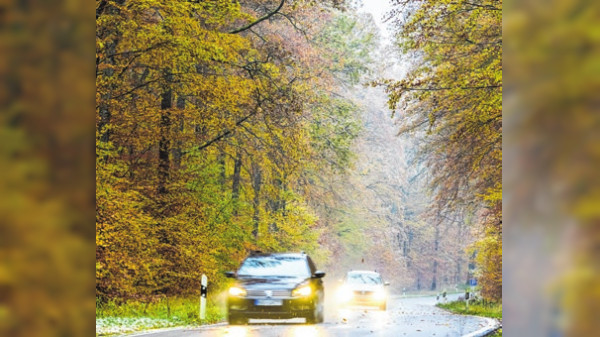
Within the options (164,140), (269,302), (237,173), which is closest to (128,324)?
(269,302)

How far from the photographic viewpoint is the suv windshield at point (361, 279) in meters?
28.3

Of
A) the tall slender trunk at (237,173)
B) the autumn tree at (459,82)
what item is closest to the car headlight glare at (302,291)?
the autumn tree at (459,82)

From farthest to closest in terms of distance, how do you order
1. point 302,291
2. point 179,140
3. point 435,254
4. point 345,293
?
1. point 435,254
2. point 345,293
3. point 179,140
4. point 302,291

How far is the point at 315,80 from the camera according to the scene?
24609mm

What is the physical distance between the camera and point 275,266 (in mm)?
17797

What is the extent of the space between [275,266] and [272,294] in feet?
3.46

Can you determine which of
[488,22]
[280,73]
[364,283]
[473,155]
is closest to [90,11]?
[488,22]

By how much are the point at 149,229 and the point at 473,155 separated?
7.87 m

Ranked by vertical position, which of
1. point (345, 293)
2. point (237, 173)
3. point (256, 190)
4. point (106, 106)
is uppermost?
point (106, 106)

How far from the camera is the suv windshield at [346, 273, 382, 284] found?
28344 mm

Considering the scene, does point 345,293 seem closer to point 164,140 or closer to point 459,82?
point 164,140

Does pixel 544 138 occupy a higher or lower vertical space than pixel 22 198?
higher

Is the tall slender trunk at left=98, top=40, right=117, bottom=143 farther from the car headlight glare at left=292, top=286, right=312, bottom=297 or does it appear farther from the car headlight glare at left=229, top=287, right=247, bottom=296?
the car headlight glare at left=292, top=286, right=312, bottom=297

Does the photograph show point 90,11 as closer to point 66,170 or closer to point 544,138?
point 66,170
